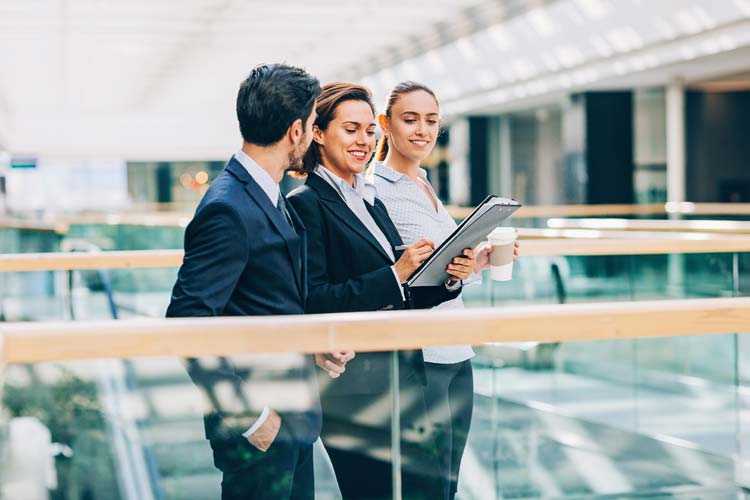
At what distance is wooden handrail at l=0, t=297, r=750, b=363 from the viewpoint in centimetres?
182

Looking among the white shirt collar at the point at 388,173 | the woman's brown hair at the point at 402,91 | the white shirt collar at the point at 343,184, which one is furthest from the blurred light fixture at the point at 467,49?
the white shirt collar at the point at 343,184

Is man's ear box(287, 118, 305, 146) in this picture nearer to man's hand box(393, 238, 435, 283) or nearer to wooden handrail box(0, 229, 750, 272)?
man's hand box(393, 238, 435, 283)

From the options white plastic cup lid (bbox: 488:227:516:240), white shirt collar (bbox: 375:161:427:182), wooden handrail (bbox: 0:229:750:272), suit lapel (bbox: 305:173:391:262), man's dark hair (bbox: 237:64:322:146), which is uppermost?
man's dark hair (bbox: 237:64:322:146)

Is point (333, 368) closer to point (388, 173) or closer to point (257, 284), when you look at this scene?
point (257, 284)

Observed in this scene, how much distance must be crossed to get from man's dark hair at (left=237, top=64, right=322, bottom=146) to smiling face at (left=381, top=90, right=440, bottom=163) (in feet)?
2.58

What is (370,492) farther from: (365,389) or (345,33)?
(345,33)

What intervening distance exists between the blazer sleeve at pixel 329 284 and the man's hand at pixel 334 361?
1.48 feet

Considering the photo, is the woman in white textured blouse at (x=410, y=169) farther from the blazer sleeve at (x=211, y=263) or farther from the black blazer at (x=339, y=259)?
the blazer sleeve at (x=211, y=263)

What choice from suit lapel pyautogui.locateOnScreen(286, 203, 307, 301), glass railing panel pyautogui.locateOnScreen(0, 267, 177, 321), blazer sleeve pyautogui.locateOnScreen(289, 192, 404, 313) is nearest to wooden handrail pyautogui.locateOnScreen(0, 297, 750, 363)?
suit lapel pyautogui.locateOnScreen(286, 203, 307, 301)

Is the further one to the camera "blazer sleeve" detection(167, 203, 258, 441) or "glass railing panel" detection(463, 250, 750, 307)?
"glass railing panel" detection(463, 250, 750, 307)

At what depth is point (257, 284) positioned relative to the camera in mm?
2146

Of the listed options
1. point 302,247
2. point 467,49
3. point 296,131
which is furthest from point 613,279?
point 467,49

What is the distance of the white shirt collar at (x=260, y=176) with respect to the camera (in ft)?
7.24

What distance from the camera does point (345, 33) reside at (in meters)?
22.0
